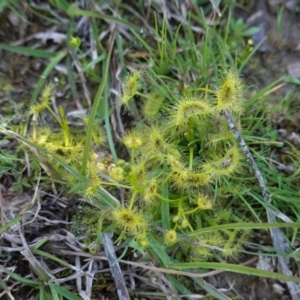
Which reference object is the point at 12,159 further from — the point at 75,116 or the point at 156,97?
the point at 156,97

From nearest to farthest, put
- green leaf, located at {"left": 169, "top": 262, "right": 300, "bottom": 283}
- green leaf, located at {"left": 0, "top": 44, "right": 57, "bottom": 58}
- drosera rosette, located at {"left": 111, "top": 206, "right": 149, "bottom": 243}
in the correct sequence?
green leaf, located at {"left": 169, "top": 262, "right": 300, "bottom": 283} → drosera rosette, located at {"left": 111, "top": 206, "right": 149, "bottom": 243} → green leaf, located at {"left": 0, "top": 44, "right": 57, "bottom": 58}

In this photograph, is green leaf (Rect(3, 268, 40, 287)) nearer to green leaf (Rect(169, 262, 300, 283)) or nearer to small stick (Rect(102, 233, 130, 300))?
small stick (Rect(102, 233, 130, 300))

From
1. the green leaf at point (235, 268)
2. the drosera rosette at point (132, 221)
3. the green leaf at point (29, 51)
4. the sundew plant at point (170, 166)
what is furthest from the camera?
the green leaf at point (29, 51)

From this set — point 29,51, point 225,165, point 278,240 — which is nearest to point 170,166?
point 225,165

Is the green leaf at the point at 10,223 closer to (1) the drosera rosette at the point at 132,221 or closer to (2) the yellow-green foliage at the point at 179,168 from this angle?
(2) the yellow-green foliage at the point at 179,168

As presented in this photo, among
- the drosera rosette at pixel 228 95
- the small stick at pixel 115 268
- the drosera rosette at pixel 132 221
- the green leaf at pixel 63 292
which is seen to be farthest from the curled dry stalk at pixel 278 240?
the green leaf at pixel 63 292

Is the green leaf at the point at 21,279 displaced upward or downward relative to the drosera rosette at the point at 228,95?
downward

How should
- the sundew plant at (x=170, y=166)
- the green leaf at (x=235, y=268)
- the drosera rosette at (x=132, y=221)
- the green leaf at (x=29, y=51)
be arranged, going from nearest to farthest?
the green leaf at (x=235, y=268), the drosera rosette at (x=132, y=221), the sundew plant at (x=170, y=166), the green leaf at (x=29, y=51)

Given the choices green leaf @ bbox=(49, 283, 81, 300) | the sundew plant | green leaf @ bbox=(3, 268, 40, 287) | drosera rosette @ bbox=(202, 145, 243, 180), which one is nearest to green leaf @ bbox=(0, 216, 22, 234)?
the sundew plant

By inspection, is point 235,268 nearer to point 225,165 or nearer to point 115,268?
point 225,165

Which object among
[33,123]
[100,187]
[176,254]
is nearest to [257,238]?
[176,254]

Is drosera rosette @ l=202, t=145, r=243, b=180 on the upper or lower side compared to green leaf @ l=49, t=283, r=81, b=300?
upper
